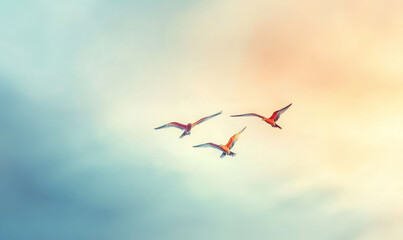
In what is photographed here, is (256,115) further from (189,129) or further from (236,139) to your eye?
(189,129)

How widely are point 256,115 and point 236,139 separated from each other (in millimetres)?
7791

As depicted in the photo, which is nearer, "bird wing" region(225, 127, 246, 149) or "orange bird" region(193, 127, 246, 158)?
"orange bird" region(193, 127, 246, 158)

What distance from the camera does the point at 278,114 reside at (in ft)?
309

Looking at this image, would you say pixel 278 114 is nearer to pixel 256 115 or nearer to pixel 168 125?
pixel 256 115

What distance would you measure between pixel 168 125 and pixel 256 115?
22.0m

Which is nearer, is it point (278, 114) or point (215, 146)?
point (215, 146)

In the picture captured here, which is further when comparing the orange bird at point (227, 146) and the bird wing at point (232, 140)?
the bird wing at point (232, 140)

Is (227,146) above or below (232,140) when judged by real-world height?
below

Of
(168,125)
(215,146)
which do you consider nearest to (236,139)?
(215,146)

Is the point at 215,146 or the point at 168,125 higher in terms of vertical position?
the point at 168,125

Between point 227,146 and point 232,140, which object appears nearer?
point 227,146

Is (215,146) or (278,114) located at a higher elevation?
(278,114)

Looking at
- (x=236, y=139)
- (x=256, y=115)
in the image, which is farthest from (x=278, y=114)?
(x=236, y=139)

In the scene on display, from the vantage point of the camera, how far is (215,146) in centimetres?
8831
